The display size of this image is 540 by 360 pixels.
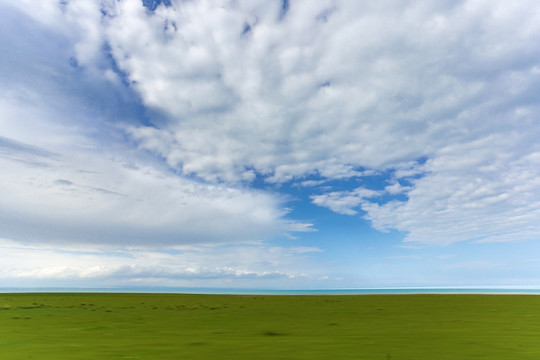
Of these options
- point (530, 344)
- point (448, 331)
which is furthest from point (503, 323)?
point (530, 344)

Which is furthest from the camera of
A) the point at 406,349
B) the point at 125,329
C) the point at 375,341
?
the point at 125,329

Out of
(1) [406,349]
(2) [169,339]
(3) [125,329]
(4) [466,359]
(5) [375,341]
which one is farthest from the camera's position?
(3) [125,329]

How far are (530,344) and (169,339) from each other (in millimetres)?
17304

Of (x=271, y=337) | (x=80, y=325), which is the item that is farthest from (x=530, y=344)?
(x=80, y=325)

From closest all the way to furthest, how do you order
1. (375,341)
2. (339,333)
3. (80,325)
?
1. (375,341)
2. (339,333)
3. (80,325)

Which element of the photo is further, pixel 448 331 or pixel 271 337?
pixel 448 331

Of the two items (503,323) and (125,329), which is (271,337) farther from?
(503,323)

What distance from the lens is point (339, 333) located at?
60.7 feet

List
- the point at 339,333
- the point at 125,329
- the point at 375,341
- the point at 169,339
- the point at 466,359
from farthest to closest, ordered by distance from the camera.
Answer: the point at 125,329
the point at 339,333
the point at 169,339
the point at 375,341
the point at 466,359

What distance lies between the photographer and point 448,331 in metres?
18.7

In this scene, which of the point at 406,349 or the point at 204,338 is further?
the point at 204,338

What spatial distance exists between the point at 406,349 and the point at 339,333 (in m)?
5.07

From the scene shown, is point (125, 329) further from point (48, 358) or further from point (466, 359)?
point (466, 359)

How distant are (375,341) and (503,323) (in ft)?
40.3
